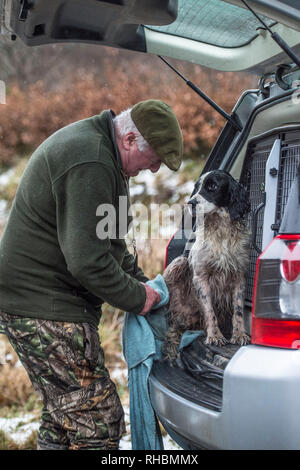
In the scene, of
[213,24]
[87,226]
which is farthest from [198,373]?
[213,24]

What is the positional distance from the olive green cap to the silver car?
39 centimetres

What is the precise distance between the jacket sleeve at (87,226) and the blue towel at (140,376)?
1.16 feet

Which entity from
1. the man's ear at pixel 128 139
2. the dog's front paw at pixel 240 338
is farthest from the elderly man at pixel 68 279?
the dog's front paw at pixel 240 338

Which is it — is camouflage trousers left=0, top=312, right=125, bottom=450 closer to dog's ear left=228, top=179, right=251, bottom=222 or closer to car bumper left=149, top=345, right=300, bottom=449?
car bumper left=149, top=345, right=300, bottom=449

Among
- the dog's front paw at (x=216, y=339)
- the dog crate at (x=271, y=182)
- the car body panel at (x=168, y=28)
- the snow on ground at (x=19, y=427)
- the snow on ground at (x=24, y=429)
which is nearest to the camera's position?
the car body panel at (x=168, y=28)

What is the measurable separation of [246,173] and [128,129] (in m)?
1.06

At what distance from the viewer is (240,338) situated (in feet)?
10.7

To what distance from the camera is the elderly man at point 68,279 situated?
2633 millimetres

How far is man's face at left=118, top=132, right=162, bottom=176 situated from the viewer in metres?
2.80

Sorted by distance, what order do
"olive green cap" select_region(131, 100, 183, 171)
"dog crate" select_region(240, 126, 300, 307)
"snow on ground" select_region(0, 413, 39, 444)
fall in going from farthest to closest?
"snow on ground" select_region(0, 413, 39, 444) < "dog crate" select_region(240, 126, 300, 307) < "olive green cap" select_region(131, 100, 183, 171)

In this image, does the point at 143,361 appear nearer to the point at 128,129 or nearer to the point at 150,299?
the point at 150,299

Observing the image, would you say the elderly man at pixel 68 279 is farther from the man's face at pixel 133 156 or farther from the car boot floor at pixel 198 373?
the car boot floor at pixel 198 373

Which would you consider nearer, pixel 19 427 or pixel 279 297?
pixel 279 297

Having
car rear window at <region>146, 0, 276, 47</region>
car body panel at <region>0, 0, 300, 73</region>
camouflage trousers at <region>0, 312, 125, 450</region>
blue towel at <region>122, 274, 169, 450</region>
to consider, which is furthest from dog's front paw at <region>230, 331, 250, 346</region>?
car rear window at <region>146, 0, 276, 47</region>
